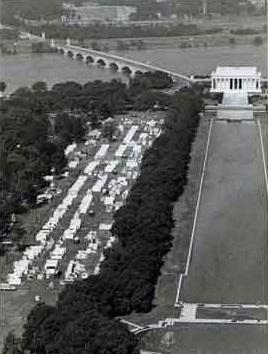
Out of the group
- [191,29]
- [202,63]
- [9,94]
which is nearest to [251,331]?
[9,94]

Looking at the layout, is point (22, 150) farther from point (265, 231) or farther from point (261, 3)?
point (261, 3)

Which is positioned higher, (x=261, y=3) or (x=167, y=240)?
(x=261, y=3)

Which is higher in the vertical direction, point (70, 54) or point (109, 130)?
point (70, 54)

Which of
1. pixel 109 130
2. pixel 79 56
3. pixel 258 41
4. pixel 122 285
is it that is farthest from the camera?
pixel 258 41

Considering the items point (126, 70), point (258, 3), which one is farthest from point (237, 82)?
point (258, 3)

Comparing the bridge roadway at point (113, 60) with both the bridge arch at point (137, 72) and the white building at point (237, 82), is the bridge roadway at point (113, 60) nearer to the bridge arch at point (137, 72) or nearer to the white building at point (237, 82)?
the bridge arch at point (137, 72)

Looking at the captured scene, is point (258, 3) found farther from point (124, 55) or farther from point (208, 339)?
point (208, 339)
